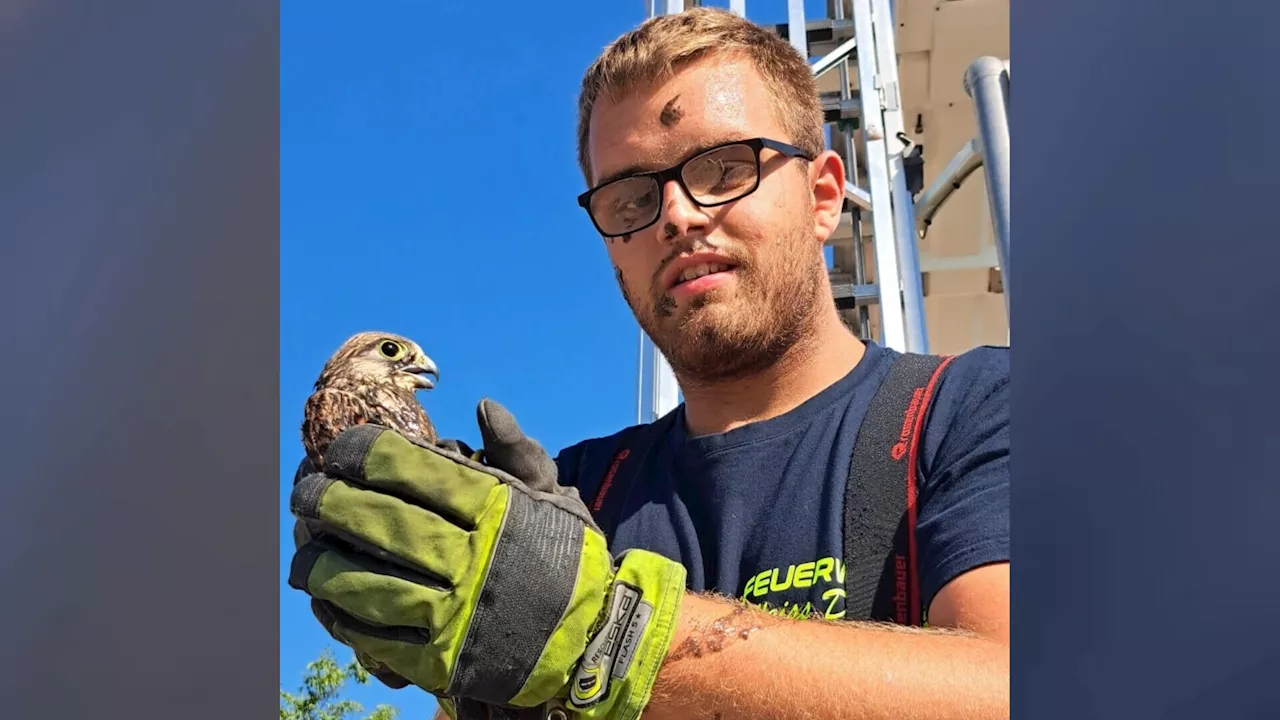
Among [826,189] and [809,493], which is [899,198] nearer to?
[826,189]

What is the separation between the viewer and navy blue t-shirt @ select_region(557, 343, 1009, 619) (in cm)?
172

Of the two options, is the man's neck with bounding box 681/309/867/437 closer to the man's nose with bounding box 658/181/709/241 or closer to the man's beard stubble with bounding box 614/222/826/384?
the man's beard stubble with bounding box 614/222/826/384

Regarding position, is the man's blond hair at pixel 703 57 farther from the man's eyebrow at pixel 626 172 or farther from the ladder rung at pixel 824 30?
the ladder rung at pixel 824 30

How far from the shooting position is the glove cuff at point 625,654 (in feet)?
5.16

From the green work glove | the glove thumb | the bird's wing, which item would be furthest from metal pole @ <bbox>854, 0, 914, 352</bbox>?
the green work glove

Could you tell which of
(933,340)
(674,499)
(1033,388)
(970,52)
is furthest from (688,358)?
(933,340)

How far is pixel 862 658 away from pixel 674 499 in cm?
68

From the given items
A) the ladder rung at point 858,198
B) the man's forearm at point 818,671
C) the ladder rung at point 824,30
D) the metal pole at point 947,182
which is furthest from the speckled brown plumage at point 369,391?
the ladder rung at point 824,30

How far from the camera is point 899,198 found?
463 centimetres

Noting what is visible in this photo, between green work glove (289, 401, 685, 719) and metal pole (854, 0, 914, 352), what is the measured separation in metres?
2.91

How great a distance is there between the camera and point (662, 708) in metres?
1.60

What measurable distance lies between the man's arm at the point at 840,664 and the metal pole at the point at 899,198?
287cm

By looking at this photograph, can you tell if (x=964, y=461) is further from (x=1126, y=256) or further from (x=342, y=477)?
(x=1126, y=256)

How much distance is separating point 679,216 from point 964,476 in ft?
2.27
